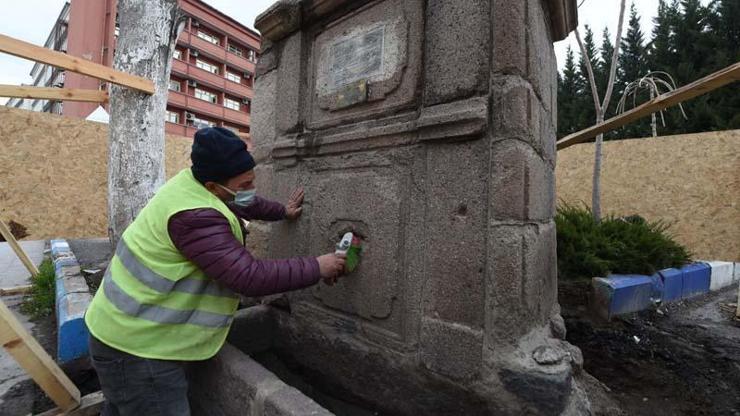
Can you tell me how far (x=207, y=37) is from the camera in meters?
32.8

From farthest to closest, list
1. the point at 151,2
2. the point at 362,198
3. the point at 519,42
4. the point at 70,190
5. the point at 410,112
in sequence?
the point at 70,190 < the point at 151,2 < the point at 362,198 < the point at 410,112 < the point at 519,42

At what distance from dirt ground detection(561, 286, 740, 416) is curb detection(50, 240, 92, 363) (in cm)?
346

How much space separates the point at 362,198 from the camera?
2002 millimetres

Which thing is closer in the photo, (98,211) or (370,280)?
(370,280)

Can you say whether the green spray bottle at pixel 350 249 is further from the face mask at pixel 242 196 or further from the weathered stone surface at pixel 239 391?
the weathered stone surface at pixel 239 391

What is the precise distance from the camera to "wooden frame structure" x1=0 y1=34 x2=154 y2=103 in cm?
355

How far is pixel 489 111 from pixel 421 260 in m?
0.75

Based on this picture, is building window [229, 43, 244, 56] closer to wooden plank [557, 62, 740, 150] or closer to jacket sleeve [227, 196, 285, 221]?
jacket sleeve [227, 196, 285, 221]

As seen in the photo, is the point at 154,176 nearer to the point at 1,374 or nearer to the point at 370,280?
the point at 1,374

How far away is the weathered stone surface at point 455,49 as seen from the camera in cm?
157

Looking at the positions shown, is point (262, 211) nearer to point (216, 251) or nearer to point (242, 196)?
point (242, 196)

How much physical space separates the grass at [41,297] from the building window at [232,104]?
34123mm

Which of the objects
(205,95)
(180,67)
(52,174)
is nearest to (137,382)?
(52,174)

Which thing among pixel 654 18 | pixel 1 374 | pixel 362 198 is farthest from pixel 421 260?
pixel 654 18
